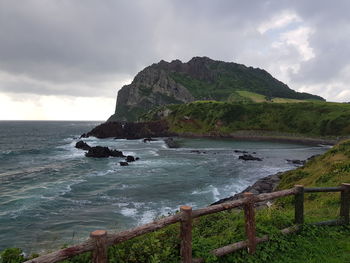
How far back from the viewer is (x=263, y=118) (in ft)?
396

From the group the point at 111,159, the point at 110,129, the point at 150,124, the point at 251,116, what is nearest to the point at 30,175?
the point at 111,159

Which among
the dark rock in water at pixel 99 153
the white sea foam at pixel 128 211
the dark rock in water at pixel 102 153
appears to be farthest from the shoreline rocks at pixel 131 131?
the white sea foam at pixel 128 211

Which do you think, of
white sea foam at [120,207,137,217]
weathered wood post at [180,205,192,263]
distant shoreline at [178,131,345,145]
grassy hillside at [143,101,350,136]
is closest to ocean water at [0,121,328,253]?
white sea foam at [120,207,137,217]

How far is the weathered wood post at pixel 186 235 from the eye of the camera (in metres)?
7.24

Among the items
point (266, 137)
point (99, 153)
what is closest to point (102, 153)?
point (99, 153)

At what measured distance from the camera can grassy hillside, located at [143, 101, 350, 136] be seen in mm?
97812

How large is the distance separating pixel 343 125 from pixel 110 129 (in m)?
94.1

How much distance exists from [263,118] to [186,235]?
120663 mm

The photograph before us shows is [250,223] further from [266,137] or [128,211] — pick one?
[266,137]

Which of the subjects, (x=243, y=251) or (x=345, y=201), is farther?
(x=345, y=201)

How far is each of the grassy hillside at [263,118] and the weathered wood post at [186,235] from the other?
99.5m

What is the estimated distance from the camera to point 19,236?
20.2 metres

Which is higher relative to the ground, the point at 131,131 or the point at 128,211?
the point at 131,131

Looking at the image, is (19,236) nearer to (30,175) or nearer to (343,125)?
(30,175)
